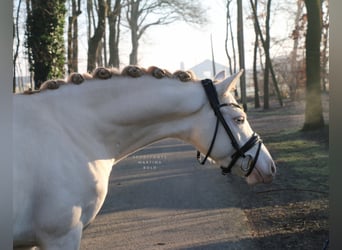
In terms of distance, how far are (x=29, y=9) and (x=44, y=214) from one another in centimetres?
100

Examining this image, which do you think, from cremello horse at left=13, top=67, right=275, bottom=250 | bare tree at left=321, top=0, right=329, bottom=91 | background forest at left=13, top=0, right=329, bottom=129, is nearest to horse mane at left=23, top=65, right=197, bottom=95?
cremello horse at left=13, top=67, right=275, bottom=250

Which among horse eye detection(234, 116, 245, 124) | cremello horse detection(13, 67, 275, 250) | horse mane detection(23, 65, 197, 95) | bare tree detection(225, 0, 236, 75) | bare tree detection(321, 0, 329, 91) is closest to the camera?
cremello horse detection(13, 67, 275, 250)

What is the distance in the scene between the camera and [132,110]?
158 centimetres

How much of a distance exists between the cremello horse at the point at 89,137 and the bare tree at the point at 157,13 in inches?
17.5

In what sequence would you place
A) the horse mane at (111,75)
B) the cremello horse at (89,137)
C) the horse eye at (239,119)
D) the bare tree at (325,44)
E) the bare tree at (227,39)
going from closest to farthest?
the cremello horse at (89,137)
the horse mane at (111,75)
the horse eye at (239,119)
the bare tree at (325,44)
the bare tree at (227,39)

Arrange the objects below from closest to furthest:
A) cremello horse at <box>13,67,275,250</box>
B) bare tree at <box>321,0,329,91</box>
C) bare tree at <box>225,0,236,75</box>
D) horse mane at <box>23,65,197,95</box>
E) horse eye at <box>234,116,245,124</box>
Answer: cremello horse at <box>13,67,275,250</box>
horse mane at <box>23,65,197,95</box>
horse eye at <box>234,116,245,124</box>
bare tree at <box>321,0,329,91</box>
bare tree at <box>225,0,236,75</box>

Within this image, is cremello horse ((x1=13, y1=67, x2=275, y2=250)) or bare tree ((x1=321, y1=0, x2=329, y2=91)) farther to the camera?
bare tree ((x1=321, y1=0, x2=329, y2=91))

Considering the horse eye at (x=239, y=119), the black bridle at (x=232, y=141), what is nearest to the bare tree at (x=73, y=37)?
the black bridle at (x=232, y=141)

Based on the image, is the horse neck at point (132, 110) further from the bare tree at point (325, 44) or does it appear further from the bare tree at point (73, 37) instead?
the bare tree at point (325, 44)

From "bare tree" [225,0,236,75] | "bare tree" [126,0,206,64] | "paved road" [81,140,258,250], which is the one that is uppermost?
"bare tree" [126,0,206,64]

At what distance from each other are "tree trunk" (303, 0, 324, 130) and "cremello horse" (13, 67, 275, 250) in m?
0.55

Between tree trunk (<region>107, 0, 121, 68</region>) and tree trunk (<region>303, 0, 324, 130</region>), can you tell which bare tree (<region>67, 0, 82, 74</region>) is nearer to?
tree trunk (<region>107, 0, 121, 68</region>)

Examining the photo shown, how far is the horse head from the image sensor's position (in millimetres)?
1625

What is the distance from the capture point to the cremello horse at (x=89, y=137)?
4.63 ft
